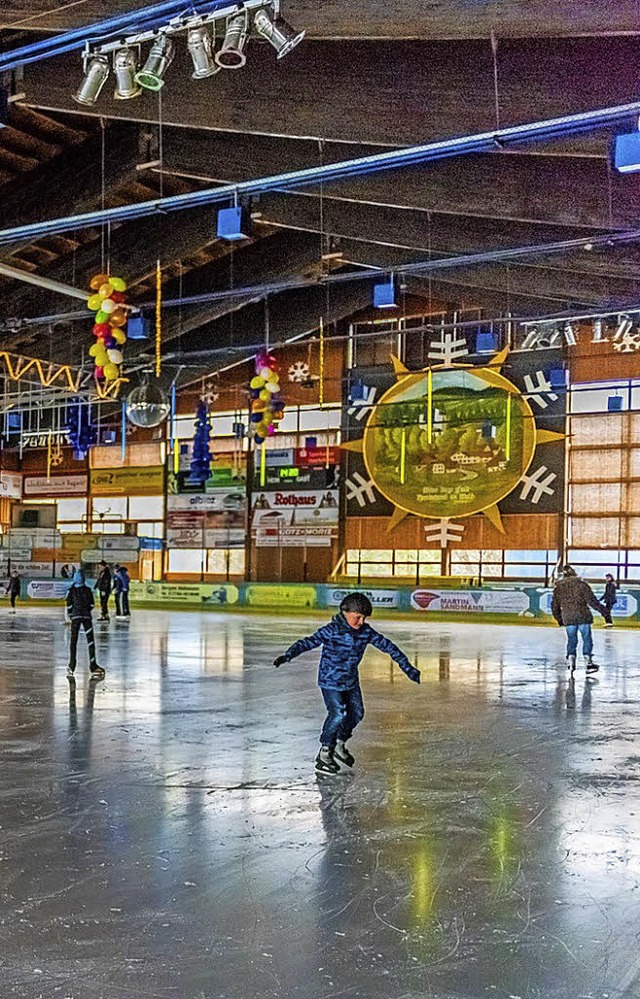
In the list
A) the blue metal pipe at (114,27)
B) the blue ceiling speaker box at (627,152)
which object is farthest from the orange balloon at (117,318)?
the blue ceiling speaker box at (627,152)

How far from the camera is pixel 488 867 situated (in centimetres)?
429

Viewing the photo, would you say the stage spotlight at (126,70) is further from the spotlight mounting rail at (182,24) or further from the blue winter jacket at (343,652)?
the blue winter jacket at (343,652)

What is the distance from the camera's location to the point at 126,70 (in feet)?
27.2

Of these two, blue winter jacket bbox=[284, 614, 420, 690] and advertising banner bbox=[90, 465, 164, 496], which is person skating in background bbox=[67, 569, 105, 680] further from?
advertising banner bbox=[90, 465, 164, 496]

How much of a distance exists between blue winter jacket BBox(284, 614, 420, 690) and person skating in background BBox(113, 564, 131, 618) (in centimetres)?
1825

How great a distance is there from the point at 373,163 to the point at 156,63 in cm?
286

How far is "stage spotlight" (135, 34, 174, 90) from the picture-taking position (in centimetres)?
789

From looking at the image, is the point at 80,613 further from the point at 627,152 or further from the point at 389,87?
the point at 627,152

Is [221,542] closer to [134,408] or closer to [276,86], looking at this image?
[134,408]

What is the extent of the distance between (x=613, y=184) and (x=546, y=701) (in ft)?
18.9

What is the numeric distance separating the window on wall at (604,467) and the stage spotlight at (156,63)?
62.3ft

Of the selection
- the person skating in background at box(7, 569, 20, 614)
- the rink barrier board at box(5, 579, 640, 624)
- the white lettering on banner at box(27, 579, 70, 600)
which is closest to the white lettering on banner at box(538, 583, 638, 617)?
the rink barrier board at box(5, 579, 640, 624)

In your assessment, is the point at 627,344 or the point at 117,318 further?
the point at 627,344

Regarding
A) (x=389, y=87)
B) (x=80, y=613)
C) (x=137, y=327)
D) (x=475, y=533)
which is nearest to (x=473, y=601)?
(x=475, y=533)
